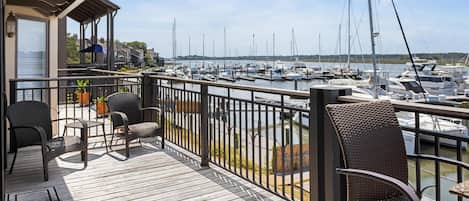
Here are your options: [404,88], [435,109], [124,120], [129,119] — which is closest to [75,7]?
[129,119]

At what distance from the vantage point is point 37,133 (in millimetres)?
3742

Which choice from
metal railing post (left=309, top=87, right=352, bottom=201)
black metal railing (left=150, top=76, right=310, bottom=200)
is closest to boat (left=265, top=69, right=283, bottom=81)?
black metal railing (left=150, top=76, right=310, bottom=200)

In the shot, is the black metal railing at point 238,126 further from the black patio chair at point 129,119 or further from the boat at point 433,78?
the boat at point 433,78

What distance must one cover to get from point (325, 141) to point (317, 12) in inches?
843

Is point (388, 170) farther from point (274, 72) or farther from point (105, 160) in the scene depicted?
point (274, 72)

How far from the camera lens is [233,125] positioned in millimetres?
3896

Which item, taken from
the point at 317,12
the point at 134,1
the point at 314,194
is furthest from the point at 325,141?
the point at 317,12

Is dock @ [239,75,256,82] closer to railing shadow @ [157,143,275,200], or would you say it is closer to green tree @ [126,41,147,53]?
green tree @ [126,41,147,53]

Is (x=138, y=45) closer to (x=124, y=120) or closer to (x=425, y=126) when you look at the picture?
(x=124, y=120)

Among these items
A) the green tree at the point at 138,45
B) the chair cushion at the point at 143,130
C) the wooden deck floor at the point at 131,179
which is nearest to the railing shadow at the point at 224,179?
the wooden deck floor at the point at 131,179

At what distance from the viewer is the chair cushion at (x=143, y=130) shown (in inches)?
177

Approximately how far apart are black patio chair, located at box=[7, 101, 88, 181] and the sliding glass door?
1733mm

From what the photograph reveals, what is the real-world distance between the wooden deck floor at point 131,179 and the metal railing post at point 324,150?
2.40 ft

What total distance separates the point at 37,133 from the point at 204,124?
1.71 metres
